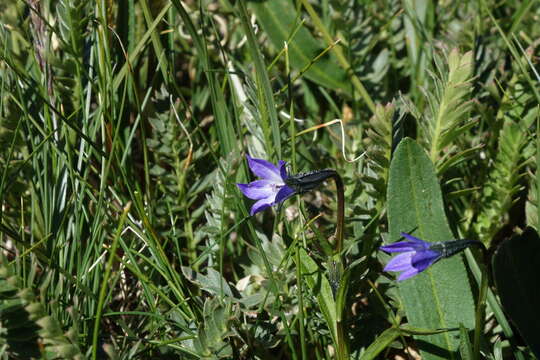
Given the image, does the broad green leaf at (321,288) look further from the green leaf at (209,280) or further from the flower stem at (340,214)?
the green leaf at (209,280)

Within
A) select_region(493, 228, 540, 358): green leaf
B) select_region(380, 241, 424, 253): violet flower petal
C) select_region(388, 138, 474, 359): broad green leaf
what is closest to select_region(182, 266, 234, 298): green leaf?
select_region(388, 138, 474, 359): broad green leaf

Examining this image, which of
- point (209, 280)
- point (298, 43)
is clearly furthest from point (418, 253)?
point (298, 43)

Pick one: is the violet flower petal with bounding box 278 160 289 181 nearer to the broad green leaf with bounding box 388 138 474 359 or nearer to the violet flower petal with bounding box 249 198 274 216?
the violet flower petal with bounding box 249 198 274 216

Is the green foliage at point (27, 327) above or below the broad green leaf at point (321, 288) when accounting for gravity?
above

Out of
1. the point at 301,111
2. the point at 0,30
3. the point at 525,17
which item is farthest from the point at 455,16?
the point at 0,30

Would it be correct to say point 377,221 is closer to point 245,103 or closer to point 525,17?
point 245,103

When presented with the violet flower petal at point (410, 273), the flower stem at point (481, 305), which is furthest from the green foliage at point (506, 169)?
the violet flower petal at point (410, 273)
